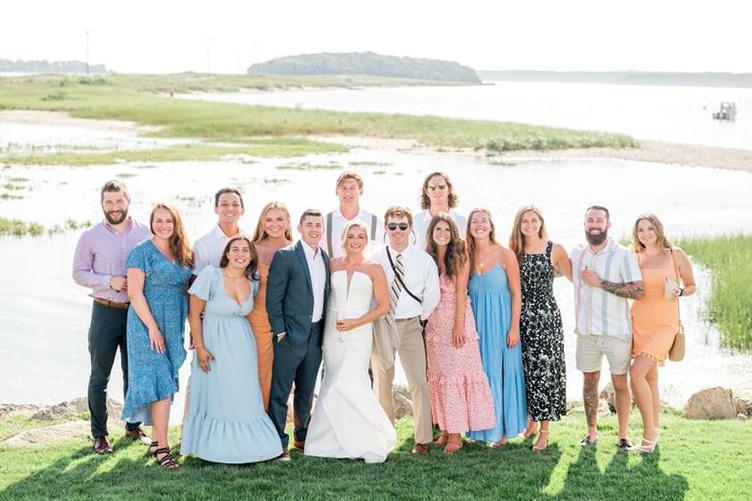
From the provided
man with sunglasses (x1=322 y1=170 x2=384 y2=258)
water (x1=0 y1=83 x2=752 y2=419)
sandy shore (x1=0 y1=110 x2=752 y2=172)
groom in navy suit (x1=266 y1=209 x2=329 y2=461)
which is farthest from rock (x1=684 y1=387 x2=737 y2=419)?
sandy shore (x1=0 y1=110 x2=752 y2=172)

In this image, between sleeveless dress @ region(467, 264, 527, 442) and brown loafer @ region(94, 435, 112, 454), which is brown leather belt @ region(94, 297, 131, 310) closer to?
brown loafer @ region(94, 435, 112, 454)

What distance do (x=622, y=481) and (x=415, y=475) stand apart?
1585 millimetres

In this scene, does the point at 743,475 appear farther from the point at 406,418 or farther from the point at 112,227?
the point at 112,227

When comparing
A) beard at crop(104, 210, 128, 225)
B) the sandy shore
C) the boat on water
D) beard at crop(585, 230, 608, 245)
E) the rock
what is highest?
the boat on water

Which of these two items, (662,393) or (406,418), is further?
(662,393)

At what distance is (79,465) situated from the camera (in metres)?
7.55

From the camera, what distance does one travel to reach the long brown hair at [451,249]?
25.3 ft

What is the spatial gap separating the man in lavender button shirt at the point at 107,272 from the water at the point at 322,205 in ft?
11.9

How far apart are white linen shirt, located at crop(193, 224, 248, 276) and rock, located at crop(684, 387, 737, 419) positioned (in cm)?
524

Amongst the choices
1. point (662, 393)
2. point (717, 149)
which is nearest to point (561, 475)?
point (662, 393)

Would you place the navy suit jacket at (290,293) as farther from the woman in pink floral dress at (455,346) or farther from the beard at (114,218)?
the beard at (114,218)

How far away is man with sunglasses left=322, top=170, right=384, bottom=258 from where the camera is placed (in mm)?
8422

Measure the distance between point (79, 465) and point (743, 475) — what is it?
5.33 metres

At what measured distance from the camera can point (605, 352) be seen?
26.0 ft
